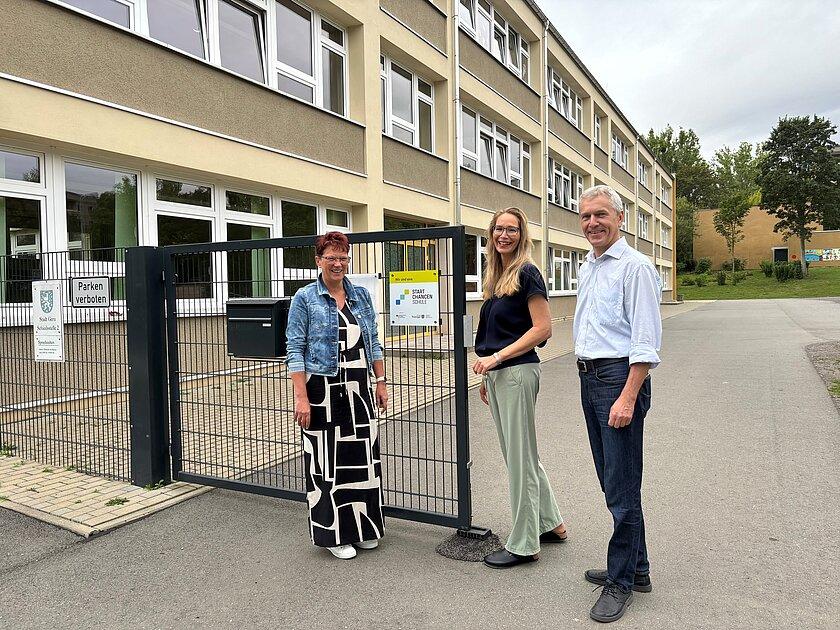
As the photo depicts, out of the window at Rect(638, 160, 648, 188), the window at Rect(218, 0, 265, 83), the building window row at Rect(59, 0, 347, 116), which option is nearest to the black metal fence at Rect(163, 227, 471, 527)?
the building window row at Rect(59, 0, 347, 116)

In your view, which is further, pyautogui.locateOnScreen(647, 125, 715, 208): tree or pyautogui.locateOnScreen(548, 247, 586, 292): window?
pyautogui.locateOnScreen(647, 125, 715, 208): tree

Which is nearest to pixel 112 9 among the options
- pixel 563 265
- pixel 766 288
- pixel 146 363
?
pixel 146 363

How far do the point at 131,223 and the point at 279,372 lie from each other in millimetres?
5386

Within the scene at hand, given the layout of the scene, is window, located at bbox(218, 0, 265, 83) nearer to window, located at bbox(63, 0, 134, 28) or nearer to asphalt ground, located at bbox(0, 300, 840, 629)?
A: window, located at bbox(63, 0, 134, 28)

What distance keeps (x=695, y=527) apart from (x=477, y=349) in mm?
1860

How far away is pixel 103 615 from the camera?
3.08 metres

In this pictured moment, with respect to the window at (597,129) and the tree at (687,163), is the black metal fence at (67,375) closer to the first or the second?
the window at (597,129)

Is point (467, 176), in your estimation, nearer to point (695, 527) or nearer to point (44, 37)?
point (44, 37)

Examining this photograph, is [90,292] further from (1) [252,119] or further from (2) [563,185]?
(2) [563,185]

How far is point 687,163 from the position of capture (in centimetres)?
8388

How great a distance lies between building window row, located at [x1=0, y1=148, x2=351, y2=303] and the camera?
4.54 metres

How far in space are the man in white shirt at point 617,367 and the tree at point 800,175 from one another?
64.3 metres

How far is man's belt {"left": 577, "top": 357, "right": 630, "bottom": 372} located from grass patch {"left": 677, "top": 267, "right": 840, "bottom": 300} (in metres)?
51.1

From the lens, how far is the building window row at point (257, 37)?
857 cm
